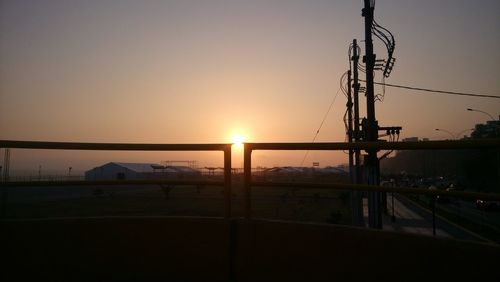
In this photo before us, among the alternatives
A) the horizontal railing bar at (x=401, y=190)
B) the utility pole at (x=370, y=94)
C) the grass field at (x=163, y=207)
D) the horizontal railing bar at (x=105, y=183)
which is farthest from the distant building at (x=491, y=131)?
the horizontal railing bar at (x=105, y=183)

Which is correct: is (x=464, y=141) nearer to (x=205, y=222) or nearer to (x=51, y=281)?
(x=205, y=222)

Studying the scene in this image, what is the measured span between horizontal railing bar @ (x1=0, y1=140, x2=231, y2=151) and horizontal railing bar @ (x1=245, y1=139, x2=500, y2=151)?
1.39ft

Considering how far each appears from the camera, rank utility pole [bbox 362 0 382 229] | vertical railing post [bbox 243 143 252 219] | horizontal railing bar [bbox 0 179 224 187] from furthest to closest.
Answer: utility pole [bbox 362 0 382 229] → horizontal railing bar [bbox 0 179 224 187] → vertical railing post [bbox 243 143 252 219]

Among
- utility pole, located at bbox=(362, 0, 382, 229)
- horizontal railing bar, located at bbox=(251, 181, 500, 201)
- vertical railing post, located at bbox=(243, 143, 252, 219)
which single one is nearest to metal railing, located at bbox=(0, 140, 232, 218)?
vertical railing post, located at bbox=(243, 143, 252, 219)

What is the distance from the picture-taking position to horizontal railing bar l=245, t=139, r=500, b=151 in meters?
2.63

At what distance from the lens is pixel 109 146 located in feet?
12.8

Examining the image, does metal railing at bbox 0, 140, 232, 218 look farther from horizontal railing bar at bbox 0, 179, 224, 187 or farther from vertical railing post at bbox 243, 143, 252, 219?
vertical railing post at bbox 243, 143, 252, 219

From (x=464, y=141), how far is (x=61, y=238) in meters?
3.37

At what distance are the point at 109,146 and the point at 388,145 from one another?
2464 millimetres

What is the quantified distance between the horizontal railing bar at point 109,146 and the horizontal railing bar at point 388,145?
425 millimetres

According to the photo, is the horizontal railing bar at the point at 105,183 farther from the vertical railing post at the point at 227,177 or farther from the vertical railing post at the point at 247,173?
the vertical railing post at the point at 247,173

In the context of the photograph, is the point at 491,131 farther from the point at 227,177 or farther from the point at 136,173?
the point at 227,177

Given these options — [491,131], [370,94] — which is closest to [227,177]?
[370,94]

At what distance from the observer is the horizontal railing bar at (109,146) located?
12.2 feet
